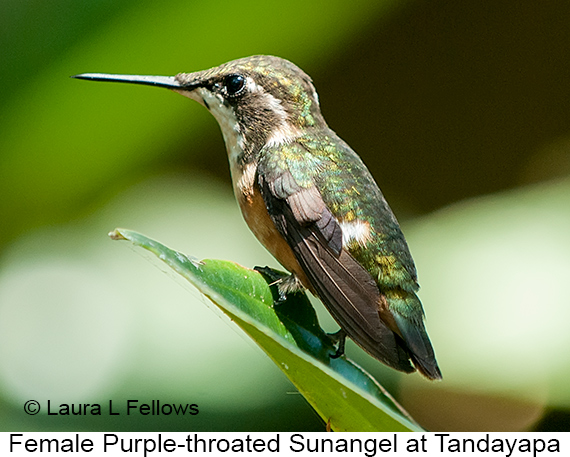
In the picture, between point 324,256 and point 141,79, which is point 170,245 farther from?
point 324,256

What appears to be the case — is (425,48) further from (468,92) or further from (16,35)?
(16,35)

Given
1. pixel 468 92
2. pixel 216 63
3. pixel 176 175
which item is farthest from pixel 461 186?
pixel 216 63

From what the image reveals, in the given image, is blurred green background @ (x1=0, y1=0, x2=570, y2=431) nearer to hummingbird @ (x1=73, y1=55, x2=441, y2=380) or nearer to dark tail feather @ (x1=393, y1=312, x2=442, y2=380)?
hummingbird @ (x1=73, y1=55, x2=441, y2=380)

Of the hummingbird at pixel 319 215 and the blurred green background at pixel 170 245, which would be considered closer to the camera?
the hummingbird at pixel 319 215

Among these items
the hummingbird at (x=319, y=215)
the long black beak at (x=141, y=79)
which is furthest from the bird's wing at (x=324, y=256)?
the long black beak at (x=141, y=79)

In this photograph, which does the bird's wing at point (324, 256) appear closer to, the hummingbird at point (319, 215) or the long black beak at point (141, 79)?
the hummingbird at point (319, 215)

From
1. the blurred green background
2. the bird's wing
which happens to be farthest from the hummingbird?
the blurred green background

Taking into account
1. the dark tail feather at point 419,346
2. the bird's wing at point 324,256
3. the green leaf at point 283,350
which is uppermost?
the bird's wing at point 324,256
